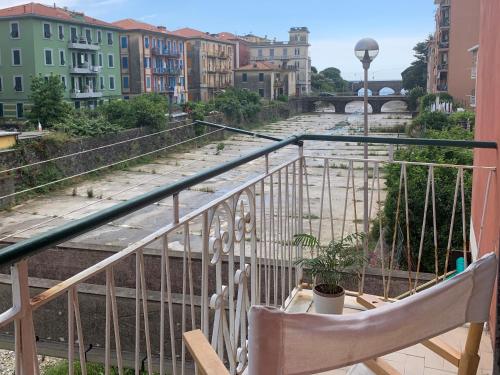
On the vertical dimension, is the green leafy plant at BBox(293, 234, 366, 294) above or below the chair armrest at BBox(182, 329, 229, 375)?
below

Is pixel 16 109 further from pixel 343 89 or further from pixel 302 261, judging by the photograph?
pixel 343 89

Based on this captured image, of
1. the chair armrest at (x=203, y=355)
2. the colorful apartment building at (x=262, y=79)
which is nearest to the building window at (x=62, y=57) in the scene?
the colorful apartment building at (x=262, y=79)

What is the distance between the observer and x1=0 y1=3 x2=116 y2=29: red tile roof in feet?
99.2

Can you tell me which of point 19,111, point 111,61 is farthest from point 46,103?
point 111,61

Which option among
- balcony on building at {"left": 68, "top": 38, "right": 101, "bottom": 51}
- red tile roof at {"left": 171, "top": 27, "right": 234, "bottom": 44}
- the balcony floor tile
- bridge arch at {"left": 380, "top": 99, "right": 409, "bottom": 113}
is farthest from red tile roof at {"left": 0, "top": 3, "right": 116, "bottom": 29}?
bridge arch at {"left": 380, "top": 99, "right": 409, "bottom": 113}

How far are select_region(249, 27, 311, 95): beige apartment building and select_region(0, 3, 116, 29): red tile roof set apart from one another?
33003 millimetres

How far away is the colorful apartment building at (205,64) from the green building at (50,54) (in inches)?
507

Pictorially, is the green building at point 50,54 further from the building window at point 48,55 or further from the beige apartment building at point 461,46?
the beige apartment building at point 461,46

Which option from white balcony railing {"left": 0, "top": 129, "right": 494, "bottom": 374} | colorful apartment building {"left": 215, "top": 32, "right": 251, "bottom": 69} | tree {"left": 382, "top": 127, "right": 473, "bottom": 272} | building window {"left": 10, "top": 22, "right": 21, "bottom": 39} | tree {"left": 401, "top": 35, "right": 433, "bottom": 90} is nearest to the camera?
white balcony railing {"left": 0, "top": 129, "right": 494, "bottom": 374}

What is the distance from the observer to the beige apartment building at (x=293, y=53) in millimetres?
65500

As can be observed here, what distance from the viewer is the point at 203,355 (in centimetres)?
118

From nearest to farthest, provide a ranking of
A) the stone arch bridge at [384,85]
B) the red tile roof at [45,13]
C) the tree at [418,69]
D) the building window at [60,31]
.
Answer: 1. the red tile roof at [45,13]
2. the building window at [60,31]
3. the tree at [418,69]
4. the stone arch bridge at [384,85]

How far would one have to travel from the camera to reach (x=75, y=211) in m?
20.6

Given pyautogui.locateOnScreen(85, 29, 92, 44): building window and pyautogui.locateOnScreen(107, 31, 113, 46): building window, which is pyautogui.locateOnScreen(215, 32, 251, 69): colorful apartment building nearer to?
pyautogui.locateOnScreen(107, 31, 113, 46): building window
